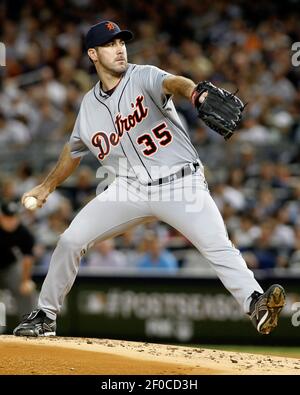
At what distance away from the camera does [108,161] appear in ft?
19.7

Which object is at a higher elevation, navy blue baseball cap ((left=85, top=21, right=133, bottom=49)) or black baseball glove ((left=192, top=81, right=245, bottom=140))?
navy blue baseball cap ((left=85, top=21, right=133, bottom=49))

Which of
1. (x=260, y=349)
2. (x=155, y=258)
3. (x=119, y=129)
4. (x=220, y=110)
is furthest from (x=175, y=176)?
(x=155, y=258)

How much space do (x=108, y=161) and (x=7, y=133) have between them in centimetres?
736

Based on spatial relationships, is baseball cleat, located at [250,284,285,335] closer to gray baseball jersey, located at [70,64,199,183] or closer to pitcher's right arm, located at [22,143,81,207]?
gray baseball jersey, located at [70,64,199,183]

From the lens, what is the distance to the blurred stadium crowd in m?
11.2

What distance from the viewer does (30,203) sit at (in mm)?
6020

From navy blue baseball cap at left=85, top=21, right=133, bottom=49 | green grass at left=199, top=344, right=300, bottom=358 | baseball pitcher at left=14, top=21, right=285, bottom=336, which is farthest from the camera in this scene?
green grass at left=199, top=344, right=300, bottom=358

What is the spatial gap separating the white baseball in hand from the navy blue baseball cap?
1.09 m

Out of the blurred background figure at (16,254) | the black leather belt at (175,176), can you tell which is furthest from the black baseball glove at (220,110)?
the blurred background figure at (16,254)

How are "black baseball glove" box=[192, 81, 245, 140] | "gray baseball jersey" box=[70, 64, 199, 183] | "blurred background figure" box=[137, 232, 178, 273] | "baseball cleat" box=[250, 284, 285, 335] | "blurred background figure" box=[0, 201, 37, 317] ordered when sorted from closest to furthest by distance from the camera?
1. "black baseball glove" box=[192, 81, 245, 140]
2. "baseball cleat" box=[250, 284, 285, 335]
3. "gray baseball jersey" box=[70, 64, 199, 183]
4. "blurred background figure" box=[0, 201, 37, 317]
5. "blurred background figure" box=[137, 232, 178, 273]

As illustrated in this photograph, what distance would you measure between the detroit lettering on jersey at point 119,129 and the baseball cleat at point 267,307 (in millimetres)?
1370

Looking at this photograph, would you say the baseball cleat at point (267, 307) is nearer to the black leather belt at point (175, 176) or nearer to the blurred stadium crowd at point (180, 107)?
the black leather belt at point (175, 176)

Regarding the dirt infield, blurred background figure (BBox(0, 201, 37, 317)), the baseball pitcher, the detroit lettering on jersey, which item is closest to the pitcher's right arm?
the baseball pitcher

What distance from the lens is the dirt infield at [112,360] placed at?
17.4 ft
